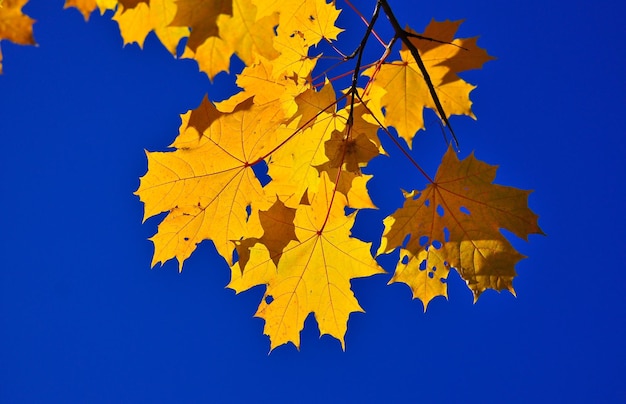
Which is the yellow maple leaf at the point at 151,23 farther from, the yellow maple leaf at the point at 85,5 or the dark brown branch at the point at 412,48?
the dark brown branch at the point at 412,48

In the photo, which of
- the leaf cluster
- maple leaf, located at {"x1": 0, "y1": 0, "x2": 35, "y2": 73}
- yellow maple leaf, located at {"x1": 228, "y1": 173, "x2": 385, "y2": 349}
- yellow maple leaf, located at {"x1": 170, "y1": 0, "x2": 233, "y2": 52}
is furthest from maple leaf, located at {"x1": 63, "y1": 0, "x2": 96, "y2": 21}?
yellow maple leaf, located at {"x1": 228, "y1": 173, "x2": 385, "y2": 349}

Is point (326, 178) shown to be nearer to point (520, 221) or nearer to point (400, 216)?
point (400, 216)

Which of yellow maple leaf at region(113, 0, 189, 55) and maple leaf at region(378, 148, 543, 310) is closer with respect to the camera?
yellow maple leaf at region(113, 0, 189, 55)

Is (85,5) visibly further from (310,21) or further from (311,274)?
(311,274)

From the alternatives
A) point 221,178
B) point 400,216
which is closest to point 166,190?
point 221,178

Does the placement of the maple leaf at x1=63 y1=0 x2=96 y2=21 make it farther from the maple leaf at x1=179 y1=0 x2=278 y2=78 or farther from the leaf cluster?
the leaf cluster

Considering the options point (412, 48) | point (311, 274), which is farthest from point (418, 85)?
point (311, 274)

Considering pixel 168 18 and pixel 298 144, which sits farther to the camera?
pixel 298 144
